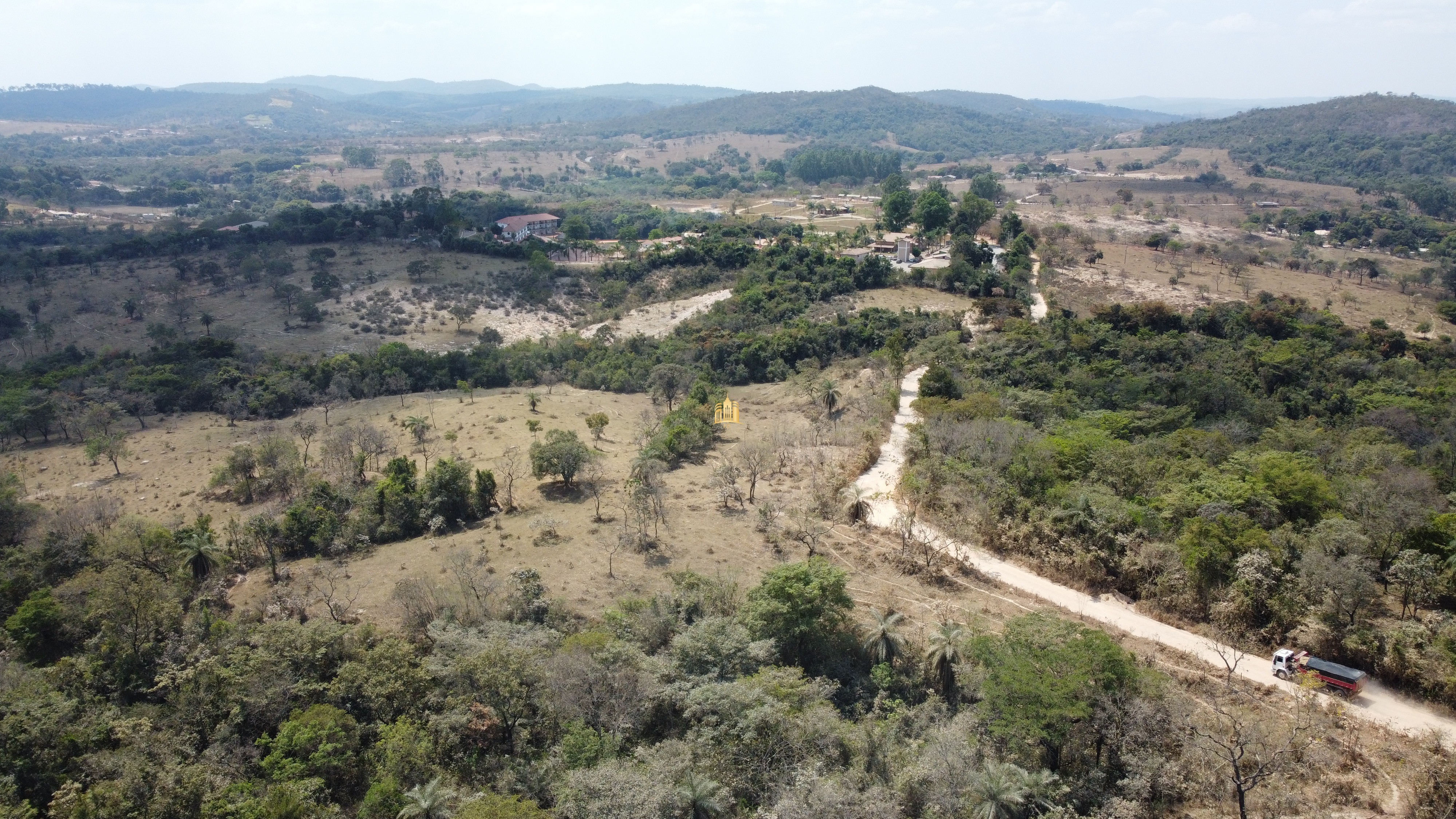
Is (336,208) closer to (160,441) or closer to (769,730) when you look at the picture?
(160,441)

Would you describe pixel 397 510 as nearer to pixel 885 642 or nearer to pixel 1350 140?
pixel 885 642

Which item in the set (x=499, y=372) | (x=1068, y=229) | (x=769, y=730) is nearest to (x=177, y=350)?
(x=499, y=372)

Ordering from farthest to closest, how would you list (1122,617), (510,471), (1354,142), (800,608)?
(1354,142), (510,471), (1122,617), (800,608)

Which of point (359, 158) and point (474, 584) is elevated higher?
point (359, 158)

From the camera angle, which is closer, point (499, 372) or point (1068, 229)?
point (499, 372)

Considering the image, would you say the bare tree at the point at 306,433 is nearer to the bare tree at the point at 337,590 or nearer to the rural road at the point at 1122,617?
the bare tree at the point at 337,590

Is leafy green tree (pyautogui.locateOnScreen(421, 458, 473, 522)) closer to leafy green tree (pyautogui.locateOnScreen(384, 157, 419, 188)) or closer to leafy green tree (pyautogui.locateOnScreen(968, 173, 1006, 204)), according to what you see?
leafy green tree (pyautogui.locateOnScreen(968, 173, 1006, 204))

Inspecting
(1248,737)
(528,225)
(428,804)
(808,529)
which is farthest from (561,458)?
(528,225)
